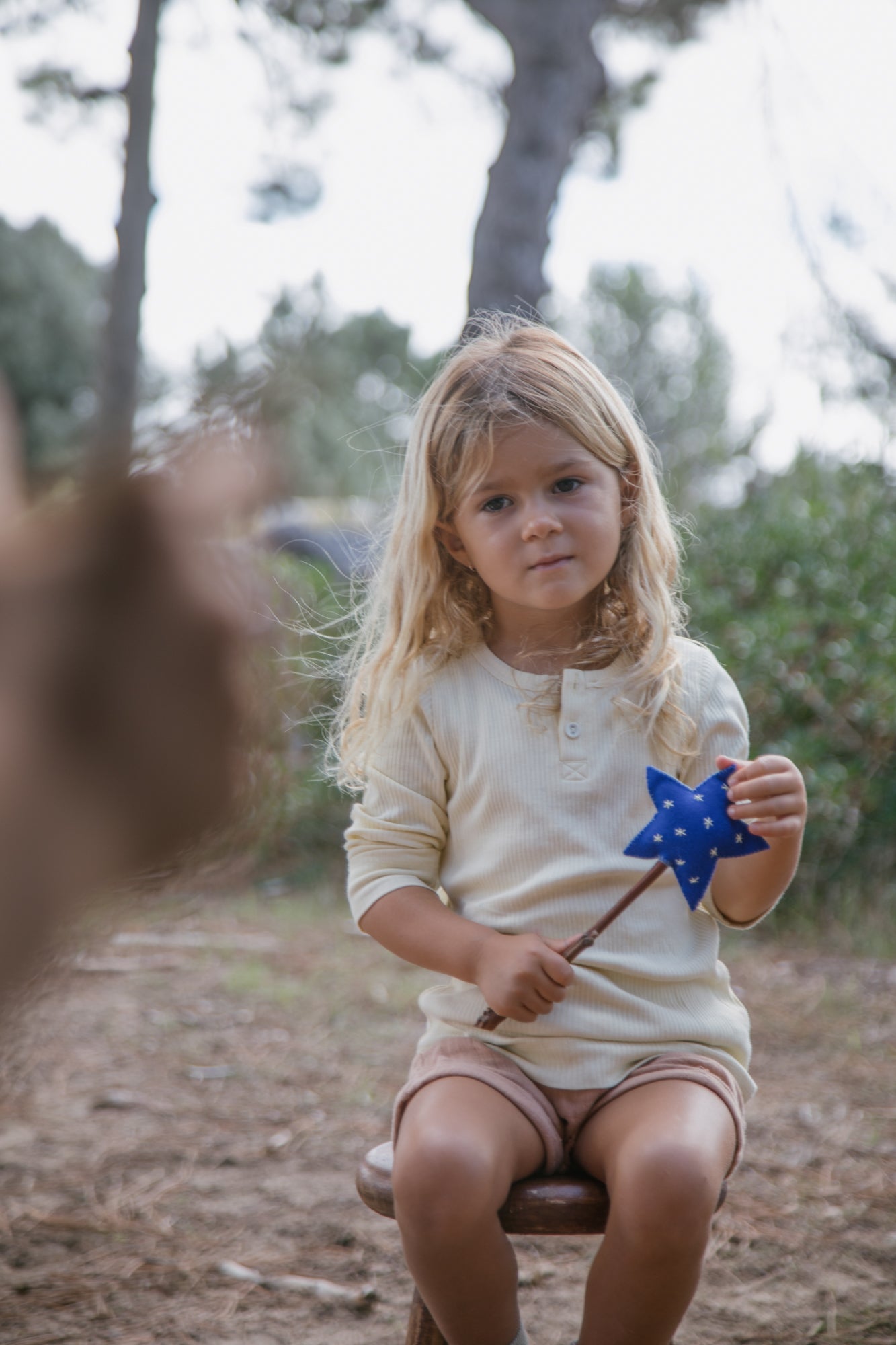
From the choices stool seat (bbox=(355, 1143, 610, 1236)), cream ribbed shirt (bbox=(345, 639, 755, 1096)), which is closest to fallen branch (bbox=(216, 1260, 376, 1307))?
cream ribbed shirt (bbox=(345, 639, 755, 1096))

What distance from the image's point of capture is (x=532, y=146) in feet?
15.1

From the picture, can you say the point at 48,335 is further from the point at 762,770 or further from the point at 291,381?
the point at 762,770

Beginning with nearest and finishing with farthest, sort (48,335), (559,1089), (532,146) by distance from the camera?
(48,335)
(559,1089)
(532,146)

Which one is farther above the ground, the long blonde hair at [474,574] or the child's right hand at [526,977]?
the long blonde hair at [474,574]

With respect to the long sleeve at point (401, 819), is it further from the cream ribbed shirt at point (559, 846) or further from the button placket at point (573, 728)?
the button placket at point (573, 728)

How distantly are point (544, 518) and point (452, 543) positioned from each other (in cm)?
25

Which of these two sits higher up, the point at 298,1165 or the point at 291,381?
the point at 291,381

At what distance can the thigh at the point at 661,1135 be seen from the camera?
53.6 inches

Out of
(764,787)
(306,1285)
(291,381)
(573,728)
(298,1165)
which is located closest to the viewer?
(291,381)

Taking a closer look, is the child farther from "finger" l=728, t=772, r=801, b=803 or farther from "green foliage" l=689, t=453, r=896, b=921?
"green foliage" l=689, t=453, r=896, b=921

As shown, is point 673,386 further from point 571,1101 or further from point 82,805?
point 82,805

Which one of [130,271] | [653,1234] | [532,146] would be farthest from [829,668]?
[130,271]

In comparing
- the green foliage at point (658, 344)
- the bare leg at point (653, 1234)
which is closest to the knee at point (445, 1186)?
the bare leg at point (653, 1234)

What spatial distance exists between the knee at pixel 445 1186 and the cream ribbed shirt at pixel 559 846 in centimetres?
22
